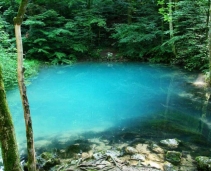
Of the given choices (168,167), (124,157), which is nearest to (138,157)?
(124,157)

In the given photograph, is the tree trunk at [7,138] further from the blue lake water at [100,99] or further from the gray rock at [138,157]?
the blue lake water at [100,99]

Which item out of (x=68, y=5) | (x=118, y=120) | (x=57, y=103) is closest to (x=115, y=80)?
(x=57, y=103)

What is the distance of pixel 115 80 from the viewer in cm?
1262

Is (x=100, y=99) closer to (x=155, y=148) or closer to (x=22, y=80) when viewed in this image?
(x=155, y=148)

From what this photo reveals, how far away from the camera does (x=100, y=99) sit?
959 cm

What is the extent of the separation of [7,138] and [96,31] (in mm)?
18214

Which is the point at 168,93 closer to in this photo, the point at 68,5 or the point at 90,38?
the point at 90,38

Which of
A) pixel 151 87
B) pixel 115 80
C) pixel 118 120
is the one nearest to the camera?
pixel 118 120

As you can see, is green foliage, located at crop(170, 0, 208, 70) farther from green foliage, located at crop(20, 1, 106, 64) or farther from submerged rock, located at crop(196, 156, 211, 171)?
submerged rock, located at crop(196, 156, 211, 171)

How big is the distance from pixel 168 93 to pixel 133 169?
5.88 meters

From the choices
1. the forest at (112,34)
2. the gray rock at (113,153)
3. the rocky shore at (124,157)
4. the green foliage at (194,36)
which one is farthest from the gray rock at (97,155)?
the green foliage at (194,36)

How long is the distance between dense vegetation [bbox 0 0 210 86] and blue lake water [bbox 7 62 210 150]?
7.75ft

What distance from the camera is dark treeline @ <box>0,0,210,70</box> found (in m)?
15.9

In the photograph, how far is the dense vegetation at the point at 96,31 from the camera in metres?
15.7
